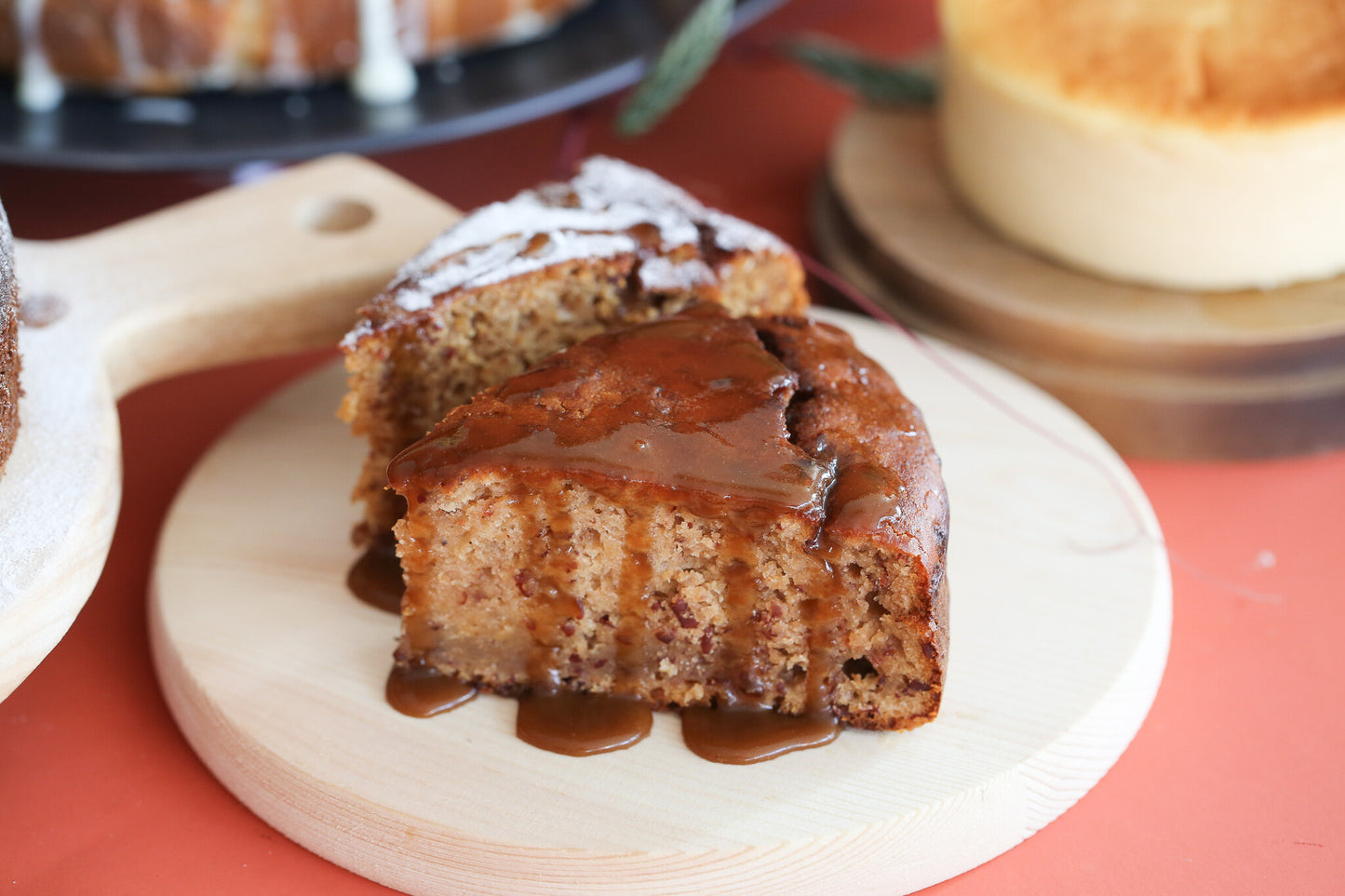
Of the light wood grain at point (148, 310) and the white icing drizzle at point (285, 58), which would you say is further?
the white icing drizzle at point (285, 58)

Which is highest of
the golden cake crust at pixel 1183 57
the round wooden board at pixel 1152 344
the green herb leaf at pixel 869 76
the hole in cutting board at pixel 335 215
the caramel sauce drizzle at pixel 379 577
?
the golden cake crust at pixel 1183 57

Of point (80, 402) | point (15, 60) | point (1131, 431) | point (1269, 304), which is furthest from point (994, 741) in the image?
point (15, 60)

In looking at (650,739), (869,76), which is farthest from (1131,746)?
(869,76)

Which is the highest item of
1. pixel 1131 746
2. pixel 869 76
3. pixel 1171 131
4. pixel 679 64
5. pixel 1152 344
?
pixel 1171 131

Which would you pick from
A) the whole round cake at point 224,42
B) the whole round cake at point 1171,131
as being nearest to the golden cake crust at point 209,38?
the whole round cake at point 224,42

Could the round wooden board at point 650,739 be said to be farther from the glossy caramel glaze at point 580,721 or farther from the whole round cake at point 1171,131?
the whole round cake at point 1171,131

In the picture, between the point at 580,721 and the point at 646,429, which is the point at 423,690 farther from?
the point at 646,429

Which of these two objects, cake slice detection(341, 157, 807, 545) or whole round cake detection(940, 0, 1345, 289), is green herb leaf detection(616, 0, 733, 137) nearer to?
whole round cake detection(940, 0, 1345, 289)
